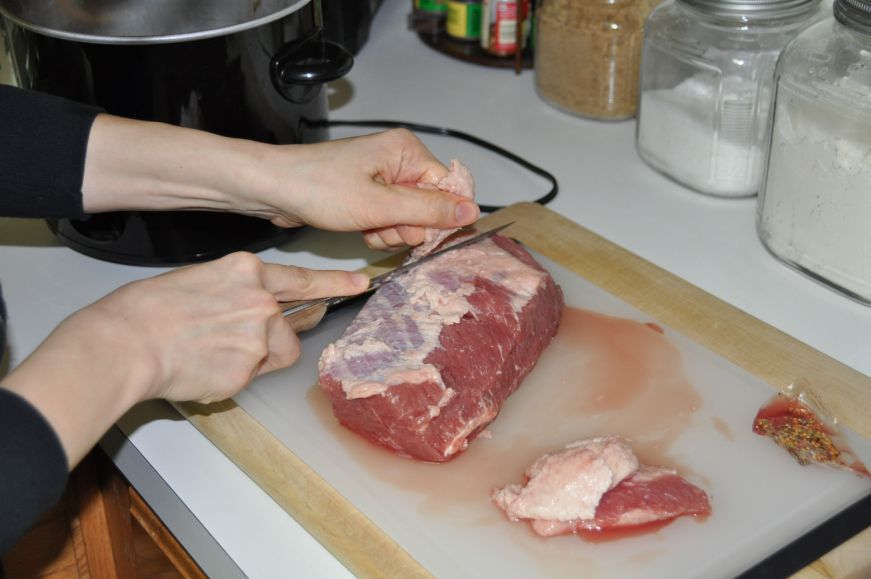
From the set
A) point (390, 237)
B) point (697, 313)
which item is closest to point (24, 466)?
point (390, 237)

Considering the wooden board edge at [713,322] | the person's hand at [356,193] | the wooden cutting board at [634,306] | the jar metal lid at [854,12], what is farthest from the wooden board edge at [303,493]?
the jar metal lid at [854,12]

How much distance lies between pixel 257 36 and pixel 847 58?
733 millimetres

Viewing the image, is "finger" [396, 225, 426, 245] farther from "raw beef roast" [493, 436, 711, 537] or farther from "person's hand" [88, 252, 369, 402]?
"raw beef roast" [493, 436, 711, 537]

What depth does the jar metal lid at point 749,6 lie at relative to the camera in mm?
1389

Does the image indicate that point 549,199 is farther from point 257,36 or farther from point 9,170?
point 9,170

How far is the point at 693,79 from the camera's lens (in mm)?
1514

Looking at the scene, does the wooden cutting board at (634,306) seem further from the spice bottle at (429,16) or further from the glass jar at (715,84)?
the spice bottle at (429,16)

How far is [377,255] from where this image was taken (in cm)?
150

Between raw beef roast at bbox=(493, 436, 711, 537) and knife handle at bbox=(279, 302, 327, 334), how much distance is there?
0.34 m

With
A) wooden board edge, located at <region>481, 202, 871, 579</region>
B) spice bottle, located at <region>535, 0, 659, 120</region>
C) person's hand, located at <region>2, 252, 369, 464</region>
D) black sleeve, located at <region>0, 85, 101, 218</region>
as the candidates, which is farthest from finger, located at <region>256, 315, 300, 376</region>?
spice bottle, located at <region>535, 0, 659, 120</region>

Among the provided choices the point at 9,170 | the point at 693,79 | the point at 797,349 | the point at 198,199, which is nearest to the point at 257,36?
the point at 198,199

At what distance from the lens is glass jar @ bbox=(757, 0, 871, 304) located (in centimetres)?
123

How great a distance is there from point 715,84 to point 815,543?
72cm

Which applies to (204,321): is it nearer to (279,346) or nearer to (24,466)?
(279,346)
